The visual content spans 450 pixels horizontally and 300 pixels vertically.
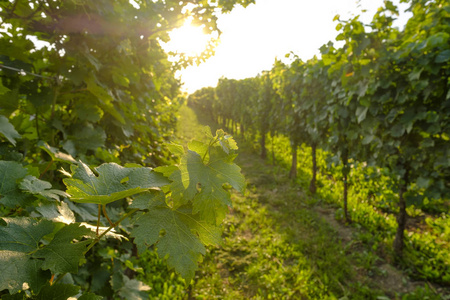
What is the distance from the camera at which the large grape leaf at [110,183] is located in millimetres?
482

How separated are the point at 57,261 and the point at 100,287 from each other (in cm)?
161

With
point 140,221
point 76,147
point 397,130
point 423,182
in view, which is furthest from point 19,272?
point 423,182

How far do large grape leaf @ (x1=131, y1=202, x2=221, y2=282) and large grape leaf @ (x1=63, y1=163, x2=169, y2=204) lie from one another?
0.06 m

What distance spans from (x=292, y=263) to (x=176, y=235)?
13.8 feet

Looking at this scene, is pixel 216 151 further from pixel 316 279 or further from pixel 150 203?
pixel 316 279

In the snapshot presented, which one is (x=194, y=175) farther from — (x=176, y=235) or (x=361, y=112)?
(x=361, y=112)

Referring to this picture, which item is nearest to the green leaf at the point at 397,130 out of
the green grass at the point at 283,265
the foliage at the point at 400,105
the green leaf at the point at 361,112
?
the foliage at the point at 400,105

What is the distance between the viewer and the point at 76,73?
1.48m

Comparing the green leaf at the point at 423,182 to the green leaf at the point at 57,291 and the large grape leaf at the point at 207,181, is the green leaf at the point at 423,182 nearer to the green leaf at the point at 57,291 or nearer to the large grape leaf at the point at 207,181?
the large grape leaf at the point at 207,181

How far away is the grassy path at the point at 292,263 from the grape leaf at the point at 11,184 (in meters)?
2.30

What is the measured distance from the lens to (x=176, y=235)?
0.51 metres

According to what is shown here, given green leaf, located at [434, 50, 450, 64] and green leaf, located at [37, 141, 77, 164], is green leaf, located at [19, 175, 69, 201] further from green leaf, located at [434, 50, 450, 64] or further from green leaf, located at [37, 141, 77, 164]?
green leaf, located at [434, 50, 450, 64]

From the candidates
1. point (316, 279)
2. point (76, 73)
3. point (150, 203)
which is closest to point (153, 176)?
point (150, 203)

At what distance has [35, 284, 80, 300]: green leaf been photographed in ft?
1.50
